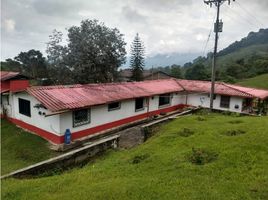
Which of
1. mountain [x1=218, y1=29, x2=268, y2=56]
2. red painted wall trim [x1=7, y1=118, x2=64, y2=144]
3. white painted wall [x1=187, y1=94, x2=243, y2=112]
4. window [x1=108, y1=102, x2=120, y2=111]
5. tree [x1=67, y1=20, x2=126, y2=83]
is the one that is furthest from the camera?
mountain [x1=218, y1=29, x2=268, y2=56]

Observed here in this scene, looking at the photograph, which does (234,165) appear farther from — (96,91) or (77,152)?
(96,91)

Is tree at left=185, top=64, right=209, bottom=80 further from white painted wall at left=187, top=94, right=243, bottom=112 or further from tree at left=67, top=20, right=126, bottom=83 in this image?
white painted wall at left=187, top=94, right=243, bottom=112

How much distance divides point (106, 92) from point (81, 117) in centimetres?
313

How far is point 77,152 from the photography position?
9.90 meters

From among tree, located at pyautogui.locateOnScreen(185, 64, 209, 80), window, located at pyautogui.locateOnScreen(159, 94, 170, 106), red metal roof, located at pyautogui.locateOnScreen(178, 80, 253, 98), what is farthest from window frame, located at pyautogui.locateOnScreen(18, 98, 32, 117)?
tree, located at pyautogui.locateOnScreen(185, 64, 209, 80)

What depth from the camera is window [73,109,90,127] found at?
44.8 ft

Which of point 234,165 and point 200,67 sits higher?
point 200,67

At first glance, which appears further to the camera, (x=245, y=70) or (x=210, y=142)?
(x=245, y=70)

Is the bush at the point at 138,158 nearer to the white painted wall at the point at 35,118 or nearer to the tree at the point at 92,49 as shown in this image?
the white painted wall at the point at 35,118

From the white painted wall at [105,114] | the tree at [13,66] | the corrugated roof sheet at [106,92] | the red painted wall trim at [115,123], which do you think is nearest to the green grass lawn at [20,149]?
the white painted wall at [105,114]

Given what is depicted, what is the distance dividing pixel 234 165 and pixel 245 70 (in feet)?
190

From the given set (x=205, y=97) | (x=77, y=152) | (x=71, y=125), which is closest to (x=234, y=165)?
(x=77, y=152)

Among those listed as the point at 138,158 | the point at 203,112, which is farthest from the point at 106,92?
the point at 138,158

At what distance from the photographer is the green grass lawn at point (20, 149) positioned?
11.1 m
